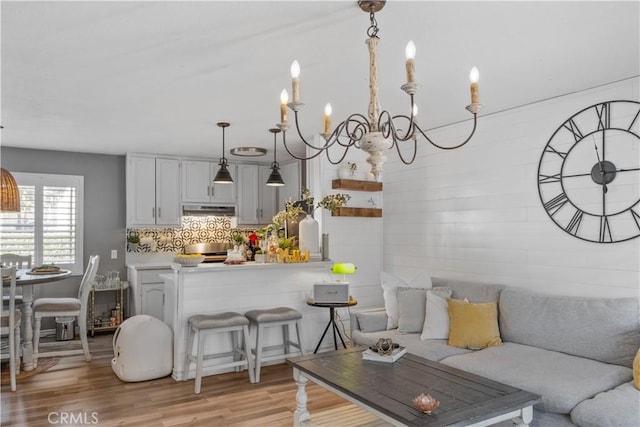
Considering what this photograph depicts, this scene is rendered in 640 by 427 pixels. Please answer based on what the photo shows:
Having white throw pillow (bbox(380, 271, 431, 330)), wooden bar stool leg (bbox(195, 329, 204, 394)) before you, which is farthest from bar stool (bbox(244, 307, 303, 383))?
white throw pillow (bbox(380, 271, 431, 330))

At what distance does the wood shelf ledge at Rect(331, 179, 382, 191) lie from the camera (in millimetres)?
5289

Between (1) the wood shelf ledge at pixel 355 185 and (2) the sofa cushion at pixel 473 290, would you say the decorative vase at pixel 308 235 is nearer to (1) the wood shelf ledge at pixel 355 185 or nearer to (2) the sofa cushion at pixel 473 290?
(1) the wood shelf ledge at pixel 355 185

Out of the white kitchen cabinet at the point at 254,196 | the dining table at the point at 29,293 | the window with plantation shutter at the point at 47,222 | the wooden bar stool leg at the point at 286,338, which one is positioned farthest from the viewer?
the white kitchen cabinet at the point at 254,196

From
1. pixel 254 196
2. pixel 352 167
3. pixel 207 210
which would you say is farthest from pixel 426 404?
pixel 254 196

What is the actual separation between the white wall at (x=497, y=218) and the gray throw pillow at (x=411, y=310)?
64 centimetres

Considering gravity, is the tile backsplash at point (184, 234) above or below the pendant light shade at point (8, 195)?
below

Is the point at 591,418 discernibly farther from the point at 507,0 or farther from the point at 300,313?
the point at 300,313

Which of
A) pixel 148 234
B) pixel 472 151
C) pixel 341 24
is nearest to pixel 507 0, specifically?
pixel 341 24

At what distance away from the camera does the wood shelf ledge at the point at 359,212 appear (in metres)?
5.29

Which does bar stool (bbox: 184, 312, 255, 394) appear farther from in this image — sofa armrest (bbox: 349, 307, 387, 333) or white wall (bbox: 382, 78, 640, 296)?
white wall (bbox: 382, 78, 640, 296)

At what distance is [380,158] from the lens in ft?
7.18

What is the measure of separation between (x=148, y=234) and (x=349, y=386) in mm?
4998

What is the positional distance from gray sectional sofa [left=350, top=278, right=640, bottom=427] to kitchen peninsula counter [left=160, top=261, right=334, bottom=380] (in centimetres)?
89

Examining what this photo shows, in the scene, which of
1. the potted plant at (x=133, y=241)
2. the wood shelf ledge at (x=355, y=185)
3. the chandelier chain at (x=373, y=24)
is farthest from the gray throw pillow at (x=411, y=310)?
the potted plant at (x=133, y=241)
